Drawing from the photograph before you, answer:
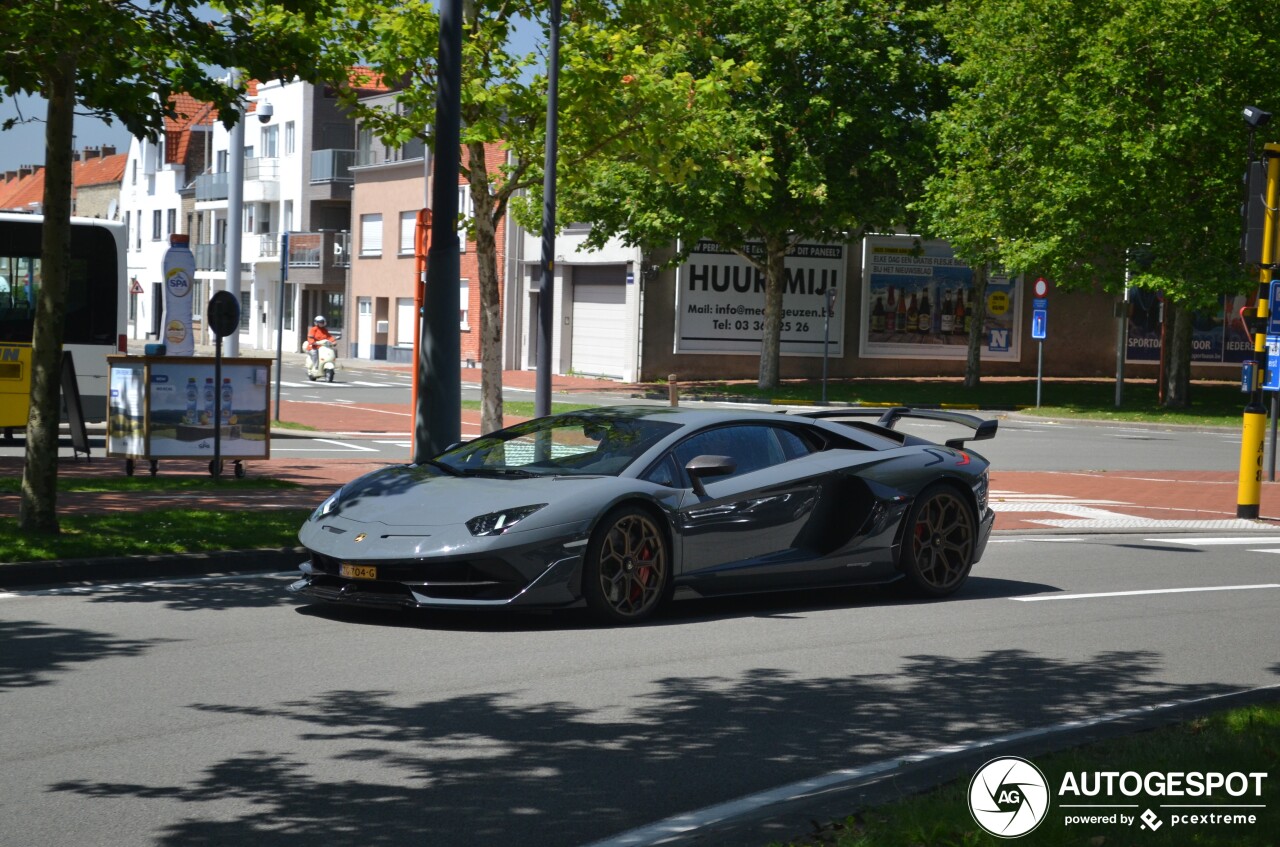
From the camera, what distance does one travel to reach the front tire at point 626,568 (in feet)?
29.7

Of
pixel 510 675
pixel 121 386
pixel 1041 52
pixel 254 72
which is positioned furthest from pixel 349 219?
pixel 510 675

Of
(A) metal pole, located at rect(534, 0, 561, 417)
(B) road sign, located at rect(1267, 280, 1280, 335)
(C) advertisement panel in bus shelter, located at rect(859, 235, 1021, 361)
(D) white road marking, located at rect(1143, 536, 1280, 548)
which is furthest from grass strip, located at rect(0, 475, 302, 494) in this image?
(C) advertisement panel in bus shelter, located at rect(859, 235, 1021, 361)

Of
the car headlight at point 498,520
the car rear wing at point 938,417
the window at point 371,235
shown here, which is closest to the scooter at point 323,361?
the window at point 371,235

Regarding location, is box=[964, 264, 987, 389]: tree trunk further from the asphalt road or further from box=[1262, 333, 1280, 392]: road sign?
the asphalt road

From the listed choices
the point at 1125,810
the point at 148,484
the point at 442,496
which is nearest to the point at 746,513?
the point at 442,496

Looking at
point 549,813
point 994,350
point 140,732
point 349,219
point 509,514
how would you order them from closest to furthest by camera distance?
point 549,813
point 140,732
point 509,514
point 994,350
point 349,219

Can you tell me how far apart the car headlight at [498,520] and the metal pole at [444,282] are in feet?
13.5

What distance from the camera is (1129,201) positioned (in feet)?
121

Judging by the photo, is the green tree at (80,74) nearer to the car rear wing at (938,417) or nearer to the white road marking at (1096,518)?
the car rear wing at (938,417)

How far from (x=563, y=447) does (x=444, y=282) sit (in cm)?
354

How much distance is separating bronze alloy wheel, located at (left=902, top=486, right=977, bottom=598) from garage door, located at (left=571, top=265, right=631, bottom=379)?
37651 mm

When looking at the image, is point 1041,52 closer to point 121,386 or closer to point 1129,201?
point 1129,201

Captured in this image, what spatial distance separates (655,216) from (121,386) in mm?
24825
